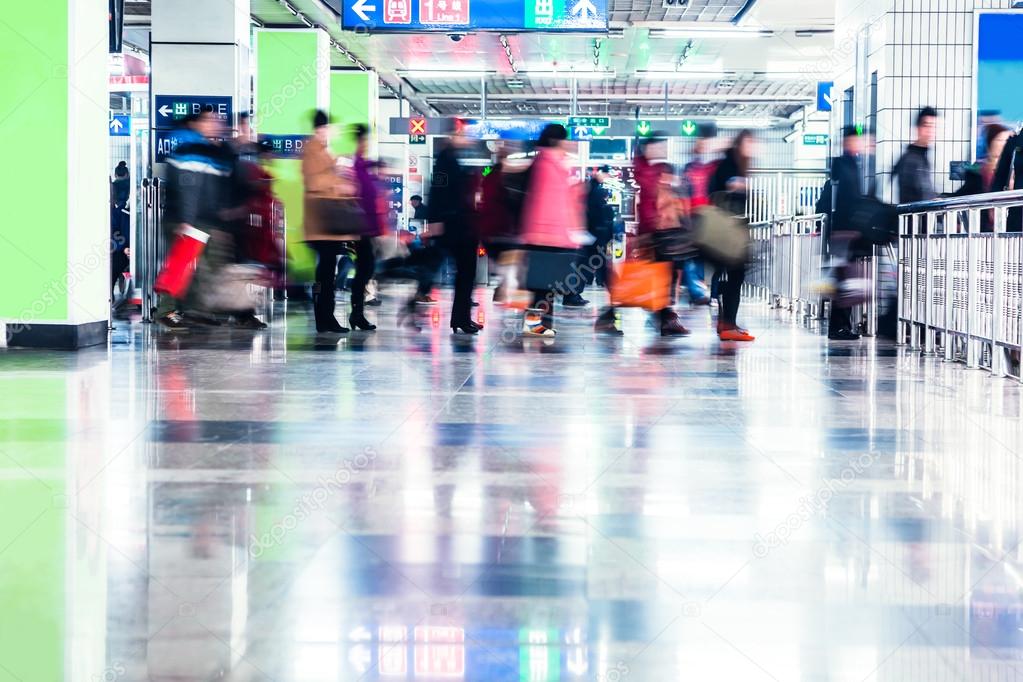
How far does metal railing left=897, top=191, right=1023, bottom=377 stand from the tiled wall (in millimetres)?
2852

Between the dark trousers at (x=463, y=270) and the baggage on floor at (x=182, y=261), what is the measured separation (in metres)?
2.10

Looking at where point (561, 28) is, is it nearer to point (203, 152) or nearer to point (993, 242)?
point (203, 152)

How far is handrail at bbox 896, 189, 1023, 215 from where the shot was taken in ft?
26.1

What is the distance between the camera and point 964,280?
30.1 ft

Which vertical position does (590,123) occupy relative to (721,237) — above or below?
above

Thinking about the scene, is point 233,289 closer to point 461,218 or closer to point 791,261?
point 461,218

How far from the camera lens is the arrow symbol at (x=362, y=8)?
43.1 ft

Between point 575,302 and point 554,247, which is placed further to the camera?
point 575,302

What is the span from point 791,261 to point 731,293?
5.11 m

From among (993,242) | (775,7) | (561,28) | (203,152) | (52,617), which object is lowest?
(52,617)

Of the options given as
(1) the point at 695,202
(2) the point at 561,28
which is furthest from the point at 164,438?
(2) the point at 561,28

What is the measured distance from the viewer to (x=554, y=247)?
11.1 metres

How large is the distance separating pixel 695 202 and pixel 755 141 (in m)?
0.70

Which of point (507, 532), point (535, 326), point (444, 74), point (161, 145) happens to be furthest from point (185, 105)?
point (444, 74)
